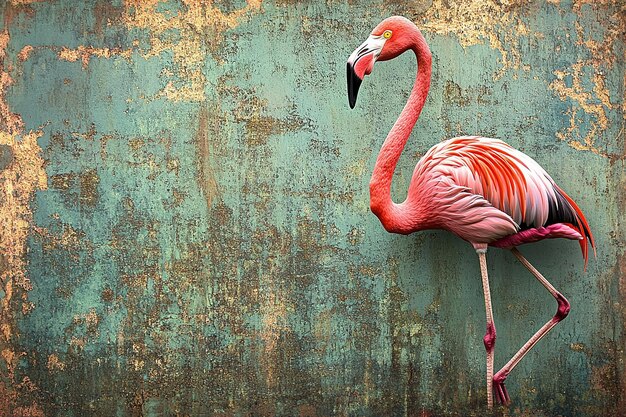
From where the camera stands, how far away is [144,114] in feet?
14.2

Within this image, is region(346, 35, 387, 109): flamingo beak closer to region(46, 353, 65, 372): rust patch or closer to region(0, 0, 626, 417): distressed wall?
region(0, 0, 626, 417): distressed wall

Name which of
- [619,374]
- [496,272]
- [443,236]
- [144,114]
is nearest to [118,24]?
[144,114]

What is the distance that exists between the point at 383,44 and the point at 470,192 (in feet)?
2.74

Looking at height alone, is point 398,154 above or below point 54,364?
above

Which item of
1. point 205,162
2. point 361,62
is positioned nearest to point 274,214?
point 205,162

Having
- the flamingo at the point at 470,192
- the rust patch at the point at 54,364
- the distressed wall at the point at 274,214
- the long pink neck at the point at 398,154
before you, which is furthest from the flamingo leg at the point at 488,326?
the rust patch at the point at 54,364

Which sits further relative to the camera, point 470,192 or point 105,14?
point 105,14

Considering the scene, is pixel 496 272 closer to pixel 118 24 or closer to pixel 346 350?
pixel 346 350

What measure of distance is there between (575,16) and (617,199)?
39.2 inches

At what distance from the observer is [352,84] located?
12.7 feet

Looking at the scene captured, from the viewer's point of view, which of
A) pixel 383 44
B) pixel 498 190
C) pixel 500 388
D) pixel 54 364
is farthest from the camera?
pixel 54 364

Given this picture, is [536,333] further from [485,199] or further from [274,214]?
[274,214]

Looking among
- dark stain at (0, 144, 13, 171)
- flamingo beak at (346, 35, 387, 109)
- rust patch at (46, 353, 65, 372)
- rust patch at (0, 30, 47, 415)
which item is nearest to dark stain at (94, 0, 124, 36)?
rust patch at (0, 30, 47, 415)

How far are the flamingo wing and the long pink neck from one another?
0.59ft
